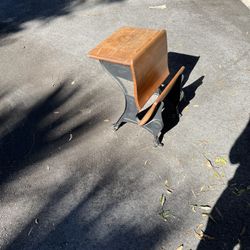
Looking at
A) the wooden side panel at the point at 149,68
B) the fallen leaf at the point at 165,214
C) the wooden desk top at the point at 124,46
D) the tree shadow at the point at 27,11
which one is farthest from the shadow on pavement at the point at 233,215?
the tree shadow at the point at 27,11

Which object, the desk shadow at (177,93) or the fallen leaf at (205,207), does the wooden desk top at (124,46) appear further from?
the fallen leaf at (205,207)

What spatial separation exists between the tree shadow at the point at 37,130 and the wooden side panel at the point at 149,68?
1.03m

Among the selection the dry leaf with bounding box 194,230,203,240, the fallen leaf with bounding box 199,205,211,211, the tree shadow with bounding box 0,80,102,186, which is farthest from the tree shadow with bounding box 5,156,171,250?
the tree shadow with bounding box 0,80,102,186

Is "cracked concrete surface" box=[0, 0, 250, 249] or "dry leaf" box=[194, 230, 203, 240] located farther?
"cracked concrete surface" box=[0, 0, 250, 249]

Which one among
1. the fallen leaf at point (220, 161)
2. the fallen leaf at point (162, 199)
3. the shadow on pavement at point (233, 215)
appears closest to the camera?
the shadow on pavement at point (233, 215)

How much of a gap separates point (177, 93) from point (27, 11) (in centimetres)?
482

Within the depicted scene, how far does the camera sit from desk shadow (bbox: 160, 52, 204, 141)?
409 cm

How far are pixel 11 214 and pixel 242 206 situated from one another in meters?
2.38

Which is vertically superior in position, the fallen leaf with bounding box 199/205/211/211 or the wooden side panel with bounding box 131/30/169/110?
the wooden side panel with bounding box 131/30/169/110

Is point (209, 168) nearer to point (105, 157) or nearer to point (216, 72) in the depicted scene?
point (105, 157)

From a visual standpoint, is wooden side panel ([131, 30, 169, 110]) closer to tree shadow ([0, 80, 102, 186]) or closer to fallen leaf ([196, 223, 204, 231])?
tree shadow ([0, 80, 102, 186])

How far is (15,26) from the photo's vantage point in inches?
272

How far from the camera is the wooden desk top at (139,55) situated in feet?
11.3

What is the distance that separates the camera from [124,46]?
3652 millimetres
